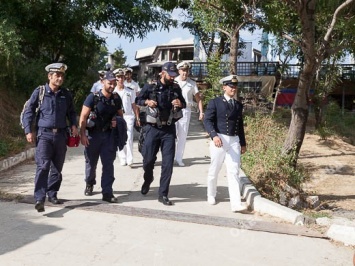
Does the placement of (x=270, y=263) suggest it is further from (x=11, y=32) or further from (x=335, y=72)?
(x=335, y=72)

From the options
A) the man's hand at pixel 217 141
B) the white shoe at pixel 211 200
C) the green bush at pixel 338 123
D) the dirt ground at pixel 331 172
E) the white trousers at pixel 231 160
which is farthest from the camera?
the green bush at pixel 338 123

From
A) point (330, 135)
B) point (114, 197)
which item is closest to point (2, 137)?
point (114, 197)

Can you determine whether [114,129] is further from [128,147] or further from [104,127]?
[128,147]

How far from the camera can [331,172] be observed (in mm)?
11523

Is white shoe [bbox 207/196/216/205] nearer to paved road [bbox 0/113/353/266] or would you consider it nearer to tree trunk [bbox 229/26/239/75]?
paved road [bbox 0/113/353/266]

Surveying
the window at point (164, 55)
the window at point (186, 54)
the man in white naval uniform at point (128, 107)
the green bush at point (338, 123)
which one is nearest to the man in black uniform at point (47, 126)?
the man in white naval uniform at point (128, 107)

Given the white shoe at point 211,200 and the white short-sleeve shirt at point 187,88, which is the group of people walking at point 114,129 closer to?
the white shoe at point 211,200

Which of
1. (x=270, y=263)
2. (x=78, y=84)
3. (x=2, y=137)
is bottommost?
(x=270, y=263)

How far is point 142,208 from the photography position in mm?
6129

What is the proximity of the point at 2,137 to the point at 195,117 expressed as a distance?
10581 millimetres

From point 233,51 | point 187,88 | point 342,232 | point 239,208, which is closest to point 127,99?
point 187,88

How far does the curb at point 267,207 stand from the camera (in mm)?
5754

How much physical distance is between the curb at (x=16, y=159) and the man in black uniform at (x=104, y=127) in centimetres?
251

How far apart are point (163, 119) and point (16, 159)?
3.73 metres
